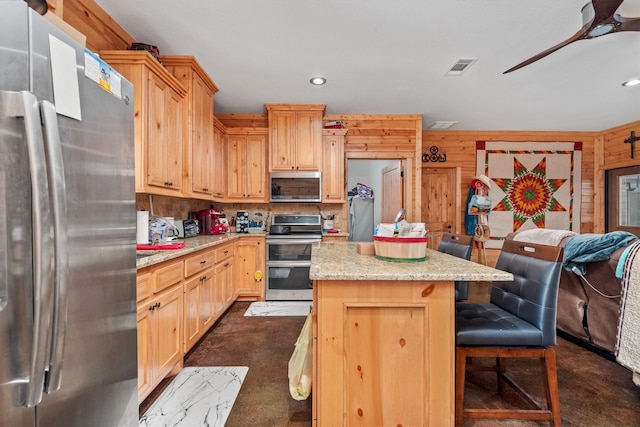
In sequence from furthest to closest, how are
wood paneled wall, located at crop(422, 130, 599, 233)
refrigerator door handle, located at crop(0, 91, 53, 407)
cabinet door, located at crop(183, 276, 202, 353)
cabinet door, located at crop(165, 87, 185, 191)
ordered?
wood paneled wall, located at crop(422, 130, 599, 233) < cabinet door, located at crop(165, 87, 185, 191) < cabinet door, located at crop(183, 276, 202, 353) < refrigerator door handle, located at crop(0, 91, 53, 407)

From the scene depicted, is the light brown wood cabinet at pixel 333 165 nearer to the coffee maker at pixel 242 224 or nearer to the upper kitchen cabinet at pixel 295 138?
the upper kitchen cabinet at pixel 295 138

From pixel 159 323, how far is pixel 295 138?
2.77 metres

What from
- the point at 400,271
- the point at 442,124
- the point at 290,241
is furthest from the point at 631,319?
the point at 442,124

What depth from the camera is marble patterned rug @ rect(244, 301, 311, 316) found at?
129 inches

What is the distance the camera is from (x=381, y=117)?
13.9ft

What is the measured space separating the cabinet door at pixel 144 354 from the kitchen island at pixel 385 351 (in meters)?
1.03

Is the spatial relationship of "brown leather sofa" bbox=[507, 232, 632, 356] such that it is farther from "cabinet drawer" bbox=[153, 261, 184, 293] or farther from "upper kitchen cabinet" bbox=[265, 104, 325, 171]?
"cabinet drawer" bbox=[153, 261, 184, 293]

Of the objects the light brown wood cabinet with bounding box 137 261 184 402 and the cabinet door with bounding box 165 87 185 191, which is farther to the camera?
the cabinet door with bounding box 165 87 185 191

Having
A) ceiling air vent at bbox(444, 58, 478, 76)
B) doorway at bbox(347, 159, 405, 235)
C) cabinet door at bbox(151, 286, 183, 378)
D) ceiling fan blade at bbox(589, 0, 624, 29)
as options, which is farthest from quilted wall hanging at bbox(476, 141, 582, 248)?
cabinet door at bbox(151, 286, 183, 378)

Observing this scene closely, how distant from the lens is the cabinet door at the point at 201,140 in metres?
2.76

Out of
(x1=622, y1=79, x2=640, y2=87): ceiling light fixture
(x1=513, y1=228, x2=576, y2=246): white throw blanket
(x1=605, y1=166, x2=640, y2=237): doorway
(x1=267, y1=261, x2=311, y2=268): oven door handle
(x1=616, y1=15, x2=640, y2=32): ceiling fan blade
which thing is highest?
(x1=622, y1=79, x2=640, y2=87): ceiling light fixture

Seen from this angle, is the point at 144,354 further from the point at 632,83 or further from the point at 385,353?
the point at 632,83

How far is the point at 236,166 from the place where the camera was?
13.3ft

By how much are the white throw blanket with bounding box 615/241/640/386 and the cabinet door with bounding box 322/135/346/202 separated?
9.34 ft
